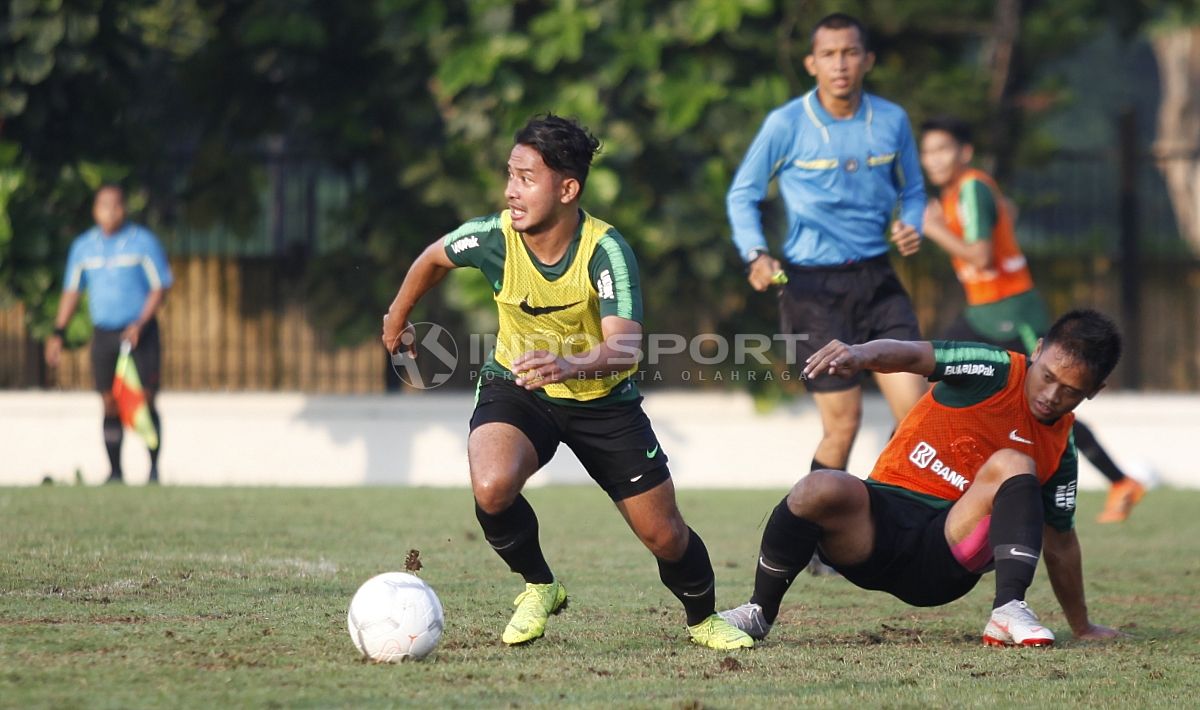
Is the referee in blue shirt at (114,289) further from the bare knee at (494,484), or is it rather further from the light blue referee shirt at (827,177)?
the bare knee at (494,484)

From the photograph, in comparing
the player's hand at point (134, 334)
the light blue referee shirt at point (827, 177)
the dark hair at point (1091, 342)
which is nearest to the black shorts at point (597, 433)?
the dark hair at point (1091, 342)

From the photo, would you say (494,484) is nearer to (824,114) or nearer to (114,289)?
(824,114)

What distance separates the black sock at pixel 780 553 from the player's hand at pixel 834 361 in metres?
0.66

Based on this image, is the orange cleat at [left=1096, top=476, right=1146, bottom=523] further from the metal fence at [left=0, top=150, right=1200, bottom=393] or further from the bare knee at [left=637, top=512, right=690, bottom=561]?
the bare knee at [left=637, top=512, right=690, bottom=561]

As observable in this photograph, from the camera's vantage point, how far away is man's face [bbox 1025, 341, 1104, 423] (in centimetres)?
550

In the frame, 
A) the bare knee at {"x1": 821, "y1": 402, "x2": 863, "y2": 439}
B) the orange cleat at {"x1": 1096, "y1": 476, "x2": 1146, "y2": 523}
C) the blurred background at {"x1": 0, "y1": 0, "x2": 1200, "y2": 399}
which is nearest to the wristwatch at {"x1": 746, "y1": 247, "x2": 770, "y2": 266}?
the bare knee at {"x1": 821, "y1": 402, "x2": 863, "y2": 439}

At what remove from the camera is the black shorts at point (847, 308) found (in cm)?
789

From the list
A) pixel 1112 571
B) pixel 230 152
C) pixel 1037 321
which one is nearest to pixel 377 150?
pixel 230 152

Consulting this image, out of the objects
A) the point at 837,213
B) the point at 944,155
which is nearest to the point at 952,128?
the point at 944,155

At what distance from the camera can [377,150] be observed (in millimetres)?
14039

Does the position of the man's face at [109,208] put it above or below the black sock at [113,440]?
above

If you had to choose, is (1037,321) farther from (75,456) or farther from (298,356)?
(75,456)

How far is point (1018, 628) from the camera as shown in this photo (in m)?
5.63

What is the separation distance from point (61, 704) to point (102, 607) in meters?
1.63
